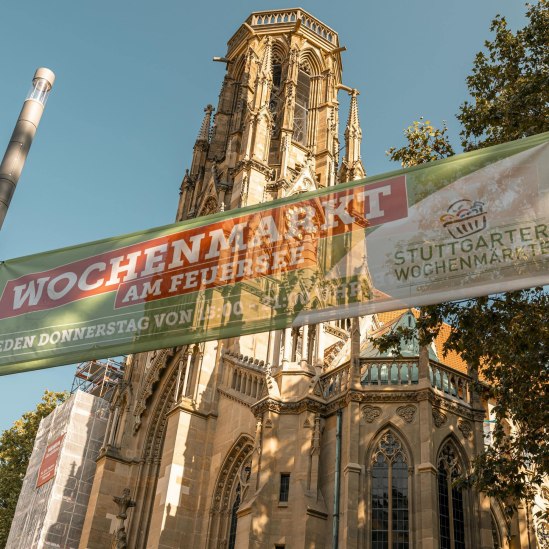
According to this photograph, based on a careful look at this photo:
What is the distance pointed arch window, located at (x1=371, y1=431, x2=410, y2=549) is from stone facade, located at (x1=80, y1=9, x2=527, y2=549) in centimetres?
3

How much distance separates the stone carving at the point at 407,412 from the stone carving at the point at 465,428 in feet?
4.56

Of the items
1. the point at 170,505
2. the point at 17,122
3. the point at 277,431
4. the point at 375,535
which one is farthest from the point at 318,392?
the point at 17,122

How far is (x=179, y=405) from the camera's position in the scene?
25.9 meters

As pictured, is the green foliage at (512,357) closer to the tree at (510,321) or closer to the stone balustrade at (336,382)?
the tree at (510,321)

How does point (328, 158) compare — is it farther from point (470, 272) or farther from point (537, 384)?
point (470, 272)

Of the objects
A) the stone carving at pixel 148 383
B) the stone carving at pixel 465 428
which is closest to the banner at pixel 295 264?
the stone carving at pixel 465 428

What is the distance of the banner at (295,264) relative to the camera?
4113mm

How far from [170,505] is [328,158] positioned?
22076 mm

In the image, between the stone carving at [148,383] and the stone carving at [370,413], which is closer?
the stone carving at [370,413]

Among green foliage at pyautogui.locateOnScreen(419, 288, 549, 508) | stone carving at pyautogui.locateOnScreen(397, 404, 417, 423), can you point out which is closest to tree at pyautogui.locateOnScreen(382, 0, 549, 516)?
green foliage at pyautogui.locateOnScreen(419, 288, 549, 508)

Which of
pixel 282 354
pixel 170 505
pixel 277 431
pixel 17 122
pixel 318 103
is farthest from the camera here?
pixel 318 103

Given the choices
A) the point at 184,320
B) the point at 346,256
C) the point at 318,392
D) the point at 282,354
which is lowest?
the point at 184,320

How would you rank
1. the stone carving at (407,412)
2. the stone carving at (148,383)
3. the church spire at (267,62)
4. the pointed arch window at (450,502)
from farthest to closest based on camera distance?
the church spire at (267,62) → the stone carving at (148,383) → the stone carving at (407,412) → the pointed arch window at (450,502)

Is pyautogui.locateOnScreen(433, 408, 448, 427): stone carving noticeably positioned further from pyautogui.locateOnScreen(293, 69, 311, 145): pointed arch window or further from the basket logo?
pyautogui.locateOnScreen(293, 69, 311, 145): pointed arch window
